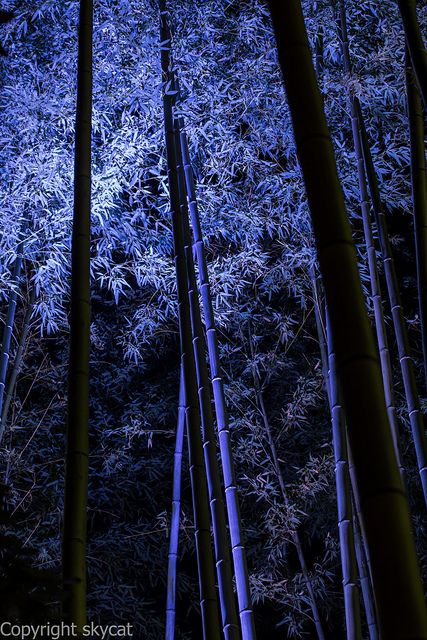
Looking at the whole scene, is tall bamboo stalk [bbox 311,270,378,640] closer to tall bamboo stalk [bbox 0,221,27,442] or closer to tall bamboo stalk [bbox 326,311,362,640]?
tall bamboo stalk [bbox 326,311,362,640]

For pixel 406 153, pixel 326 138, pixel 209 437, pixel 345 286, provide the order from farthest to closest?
pixel 406 153 < pixel 209 437 < pixel 326 138 < pixel 345 286

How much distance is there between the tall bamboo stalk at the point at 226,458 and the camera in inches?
120

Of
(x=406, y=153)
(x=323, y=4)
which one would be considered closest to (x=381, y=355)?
(x=406, y=153)

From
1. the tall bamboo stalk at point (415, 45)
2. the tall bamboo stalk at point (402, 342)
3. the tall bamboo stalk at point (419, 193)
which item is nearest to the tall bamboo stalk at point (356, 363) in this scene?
the tall bamboo stalk at point (415, 45)

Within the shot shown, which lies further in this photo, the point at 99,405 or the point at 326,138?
the point at 99,405

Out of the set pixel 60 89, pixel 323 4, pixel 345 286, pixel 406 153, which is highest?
pixel 323 4

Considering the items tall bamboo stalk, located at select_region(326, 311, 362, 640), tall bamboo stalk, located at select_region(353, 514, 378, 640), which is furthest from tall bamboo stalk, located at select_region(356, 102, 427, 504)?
tall bamboo stalk, located at select_region(353, 514, 378, 640)

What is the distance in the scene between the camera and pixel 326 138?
1479 mm

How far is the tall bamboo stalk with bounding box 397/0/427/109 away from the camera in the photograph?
217 cm

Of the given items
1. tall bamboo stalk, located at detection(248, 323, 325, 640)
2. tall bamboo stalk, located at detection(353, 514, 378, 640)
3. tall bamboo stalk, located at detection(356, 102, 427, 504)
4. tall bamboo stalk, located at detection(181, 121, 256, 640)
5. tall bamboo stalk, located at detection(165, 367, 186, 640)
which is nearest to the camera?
tall bamboo stalk, located at detection(356, 102, 427, 504)

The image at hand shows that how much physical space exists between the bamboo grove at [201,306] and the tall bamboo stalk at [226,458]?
0.5 inches

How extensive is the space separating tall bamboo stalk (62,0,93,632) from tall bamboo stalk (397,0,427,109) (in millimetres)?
1111

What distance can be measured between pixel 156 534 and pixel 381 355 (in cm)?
312

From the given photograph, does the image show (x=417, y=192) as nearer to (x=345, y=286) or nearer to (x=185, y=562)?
(x=345, y=286)
